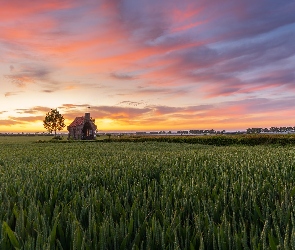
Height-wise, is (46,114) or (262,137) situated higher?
(46,114)

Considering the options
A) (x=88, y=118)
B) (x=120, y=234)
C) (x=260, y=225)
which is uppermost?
(x=88, y=118)

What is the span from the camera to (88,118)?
6812 centimetres

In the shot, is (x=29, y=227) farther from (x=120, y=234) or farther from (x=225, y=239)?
(x=225, y=239)

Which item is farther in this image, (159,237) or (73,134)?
(73,134)

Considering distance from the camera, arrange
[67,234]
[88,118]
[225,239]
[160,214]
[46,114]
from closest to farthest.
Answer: [225,239] → [67,234] → [160,214] → [88,118] → [46,114]

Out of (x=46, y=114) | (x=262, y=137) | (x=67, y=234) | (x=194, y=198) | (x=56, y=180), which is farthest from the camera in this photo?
(x=46, y=114)

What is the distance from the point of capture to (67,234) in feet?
7.48

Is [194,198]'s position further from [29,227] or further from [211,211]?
[29,227]

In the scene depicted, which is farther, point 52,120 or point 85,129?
point 52,120

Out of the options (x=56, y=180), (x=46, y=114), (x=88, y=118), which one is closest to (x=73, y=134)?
(x=88, y=118)

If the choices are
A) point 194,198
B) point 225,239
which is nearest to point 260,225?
point 194,198

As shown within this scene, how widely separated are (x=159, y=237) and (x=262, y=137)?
40054mm

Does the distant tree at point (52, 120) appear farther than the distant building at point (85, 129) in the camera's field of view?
Yes

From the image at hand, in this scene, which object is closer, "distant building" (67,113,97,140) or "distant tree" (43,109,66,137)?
"distant building" (67,113,97,140)
